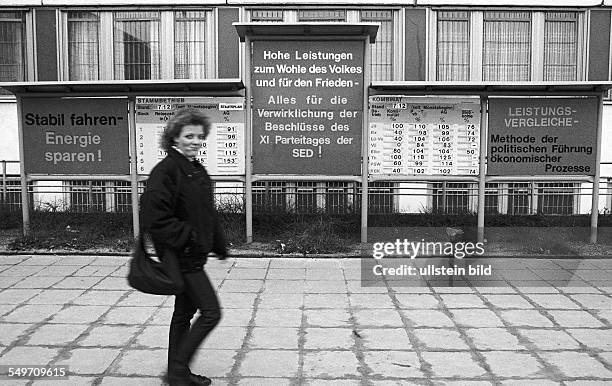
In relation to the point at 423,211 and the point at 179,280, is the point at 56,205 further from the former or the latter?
the point at 179,280

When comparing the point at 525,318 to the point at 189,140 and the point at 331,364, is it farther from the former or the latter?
the point at 189,140

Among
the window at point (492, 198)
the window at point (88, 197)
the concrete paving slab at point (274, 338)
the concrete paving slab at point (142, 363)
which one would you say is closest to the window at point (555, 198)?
the window at point (492, 198)

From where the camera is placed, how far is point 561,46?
45.9 feet

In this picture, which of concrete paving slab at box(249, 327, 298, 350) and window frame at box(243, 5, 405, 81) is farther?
window frame at box(243, 5, 405, 81)

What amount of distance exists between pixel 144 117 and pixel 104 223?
81.8 inches

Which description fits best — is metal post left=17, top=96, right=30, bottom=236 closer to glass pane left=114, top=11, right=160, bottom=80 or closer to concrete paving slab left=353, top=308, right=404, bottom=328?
glass pane left=114, top=11, right=160, bottom=80

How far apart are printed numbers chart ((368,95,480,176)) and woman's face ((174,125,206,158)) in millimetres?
5605

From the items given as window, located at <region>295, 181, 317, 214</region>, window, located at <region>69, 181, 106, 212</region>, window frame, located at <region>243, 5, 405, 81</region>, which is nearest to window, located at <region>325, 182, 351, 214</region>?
window, located at <region>295, 181, 317, 214</region>

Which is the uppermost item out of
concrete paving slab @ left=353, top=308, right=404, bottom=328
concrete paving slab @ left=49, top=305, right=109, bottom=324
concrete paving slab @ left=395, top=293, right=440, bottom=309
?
concrete paving slab @ left=49, top=305, right=109, bottom=324

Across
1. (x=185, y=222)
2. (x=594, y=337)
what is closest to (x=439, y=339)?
(x=594, y=337)

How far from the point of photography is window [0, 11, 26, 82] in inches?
542

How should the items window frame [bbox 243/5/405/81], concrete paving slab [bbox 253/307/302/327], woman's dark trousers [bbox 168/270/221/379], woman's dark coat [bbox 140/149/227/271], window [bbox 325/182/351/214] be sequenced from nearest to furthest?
woman's dark coat [bbox 140/149/227/271], woman's dark trousers [bbox 168/270/221/379], concrete paving slab [bbox 253/307/302/327], window [bbox 325/182/351/214], window frame [bbox 243/5/405/81]

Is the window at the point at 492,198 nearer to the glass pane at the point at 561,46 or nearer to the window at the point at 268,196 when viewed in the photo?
the glass pane at the point at 561,46

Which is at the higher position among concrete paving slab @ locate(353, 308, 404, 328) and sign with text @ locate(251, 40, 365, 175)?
sign with text @ locate(251, 40, 365, 175)
